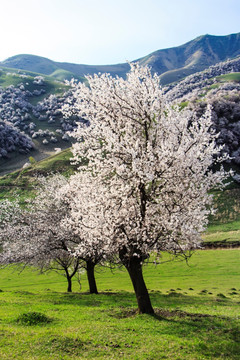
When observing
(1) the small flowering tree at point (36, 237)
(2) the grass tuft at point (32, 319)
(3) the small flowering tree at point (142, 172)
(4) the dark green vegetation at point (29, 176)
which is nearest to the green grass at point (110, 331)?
(2) the grass tuft at point (32, 319)

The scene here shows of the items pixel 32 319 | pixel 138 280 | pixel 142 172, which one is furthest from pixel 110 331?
pixel 142 172

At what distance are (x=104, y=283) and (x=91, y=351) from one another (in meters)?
33.9

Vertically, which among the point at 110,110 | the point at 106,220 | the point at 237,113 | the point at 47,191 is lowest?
the point at 106,220

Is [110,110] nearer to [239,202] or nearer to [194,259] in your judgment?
[194,259]

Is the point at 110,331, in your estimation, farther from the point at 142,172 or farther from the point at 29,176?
the point at 29,176

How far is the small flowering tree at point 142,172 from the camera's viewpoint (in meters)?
16.0

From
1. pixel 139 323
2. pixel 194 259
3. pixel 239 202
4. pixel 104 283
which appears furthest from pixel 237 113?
pixel 139 323

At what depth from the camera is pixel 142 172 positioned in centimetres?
1477

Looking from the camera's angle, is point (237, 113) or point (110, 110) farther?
point (237, 113)

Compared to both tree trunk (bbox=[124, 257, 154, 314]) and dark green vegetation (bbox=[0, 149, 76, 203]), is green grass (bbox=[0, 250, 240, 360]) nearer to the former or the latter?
tree trunk (bbox=[124, 257, 154, 314])

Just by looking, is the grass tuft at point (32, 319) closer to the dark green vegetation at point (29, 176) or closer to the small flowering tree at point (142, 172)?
the small flowering tree at point (142, 172)

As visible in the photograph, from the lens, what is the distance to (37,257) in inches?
1228

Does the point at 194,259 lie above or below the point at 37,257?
below

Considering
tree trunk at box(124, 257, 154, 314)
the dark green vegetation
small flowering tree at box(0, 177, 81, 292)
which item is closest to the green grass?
tree trunk at box(124, 257, 154, 314)
